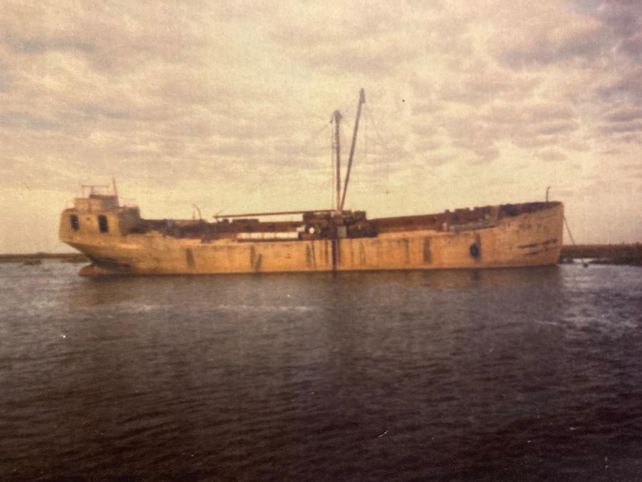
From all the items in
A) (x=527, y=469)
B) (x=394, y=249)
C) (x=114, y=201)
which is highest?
(x=114, y=201)

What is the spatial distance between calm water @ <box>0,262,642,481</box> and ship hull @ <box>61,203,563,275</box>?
20562 millimetres

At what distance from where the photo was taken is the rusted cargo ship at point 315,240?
4334 centimetres

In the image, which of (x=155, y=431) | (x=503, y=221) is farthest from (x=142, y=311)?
(x=503, y=221)

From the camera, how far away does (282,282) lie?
39219mm

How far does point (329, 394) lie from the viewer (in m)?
10.9

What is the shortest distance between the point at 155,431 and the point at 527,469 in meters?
7.34

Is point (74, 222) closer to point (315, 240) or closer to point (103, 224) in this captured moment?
point (103, 224)

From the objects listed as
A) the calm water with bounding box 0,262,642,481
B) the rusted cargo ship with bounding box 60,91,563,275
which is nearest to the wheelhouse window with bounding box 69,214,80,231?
the rusted cargo ship with bounding box 60,91,563,275

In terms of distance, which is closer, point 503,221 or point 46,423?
point 46,423

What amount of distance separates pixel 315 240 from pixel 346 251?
3.72 m

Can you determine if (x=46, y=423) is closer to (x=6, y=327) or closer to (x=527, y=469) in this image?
(x=527, y=469)

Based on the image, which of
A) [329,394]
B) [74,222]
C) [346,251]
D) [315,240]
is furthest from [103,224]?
[329,394]

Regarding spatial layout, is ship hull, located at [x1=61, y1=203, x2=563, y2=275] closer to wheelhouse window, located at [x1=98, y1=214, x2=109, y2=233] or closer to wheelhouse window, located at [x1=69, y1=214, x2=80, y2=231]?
wheelhouse window, located at [x1=98, y1=214, x2=109, y2=233]

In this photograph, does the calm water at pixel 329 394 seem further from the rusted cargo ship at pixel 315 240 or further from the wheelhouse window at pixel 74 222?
the wheelhouse window at pixel 74 222
